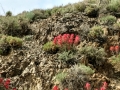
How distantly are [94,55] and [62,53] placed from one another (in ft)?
4.00

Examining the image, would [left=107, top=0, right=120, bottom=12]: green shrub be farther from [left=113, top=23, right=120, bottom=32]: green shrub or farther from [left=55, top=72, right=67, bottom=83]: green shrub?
[left=55, top=72, right=67, bottom=83]: green shrub

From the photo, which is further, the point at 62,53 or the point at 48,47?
the point at 48,47

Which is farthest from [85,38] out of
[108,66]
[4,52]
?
[4,52]

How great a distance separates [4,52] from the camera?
43.8ft

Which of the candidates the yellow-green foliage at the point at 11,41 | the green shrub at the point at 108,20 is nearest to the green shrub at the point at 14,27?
the yellow-green foliage at the point at 11,41

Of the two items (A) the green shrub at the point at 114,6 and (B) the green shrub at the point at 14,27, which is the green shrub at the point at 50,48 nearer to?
(B) the green shrub at the point at 14,27

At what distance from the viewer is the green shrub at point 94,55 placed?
12.5m

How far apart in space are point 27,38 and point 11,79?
3.25 meters

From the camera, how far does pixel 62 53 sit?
12586mm

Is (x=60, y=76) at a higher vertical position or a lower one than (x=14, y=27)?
lower

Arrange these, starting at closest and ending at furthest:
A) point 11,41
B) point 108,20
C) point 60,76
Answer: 1. point 60,76
2. point 11,41
3. point 108,20

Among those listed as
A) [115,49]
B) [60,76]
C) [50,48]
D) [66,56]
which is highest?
[50,48]

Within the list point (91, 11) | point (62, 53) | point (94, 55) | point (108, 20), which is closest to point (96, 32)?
point (108, 20)

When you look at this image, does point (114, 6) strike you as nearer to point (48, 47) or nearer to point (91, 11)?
point (91, 11)
